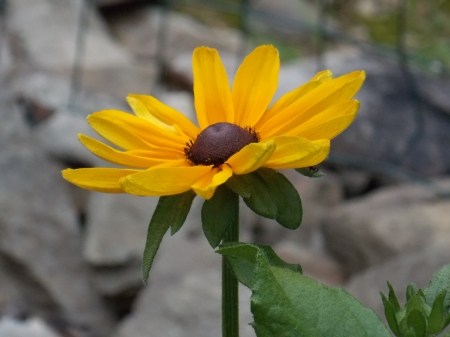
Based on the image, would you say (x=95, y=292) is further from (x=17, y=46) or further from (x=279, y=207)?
(x=279, y=207)

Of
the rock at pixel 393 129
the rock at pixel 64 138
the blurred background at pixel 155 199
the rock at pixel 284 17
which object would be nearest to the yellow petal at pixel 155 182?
the blurred background at pixel 155 199

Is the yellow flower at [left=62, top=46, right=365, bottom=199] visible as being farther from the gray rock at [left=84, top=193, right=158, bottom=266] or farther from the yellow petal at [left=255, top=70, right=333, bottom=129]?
the gray rock at [left=84, top=193, right=158, bottom=266]

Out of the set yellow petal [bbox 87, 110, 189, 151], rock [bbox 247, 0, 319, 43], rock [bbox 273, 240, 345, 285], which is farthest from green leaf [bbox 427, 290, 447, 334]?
rock [bbox 247, 0, 319, 43]

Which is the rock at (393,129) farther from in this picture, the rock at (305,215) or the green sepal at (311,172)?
the green sepal at (311,172)

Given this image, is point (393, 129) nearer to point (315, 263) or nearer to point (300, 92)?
point (315, 263)

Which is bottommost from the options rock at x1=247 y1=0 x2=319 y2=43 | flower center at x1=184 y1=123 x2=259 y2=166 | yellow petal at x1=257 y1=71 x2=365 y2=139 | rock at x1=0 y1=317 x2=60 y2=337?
rock at x1=0 y1=317 x2=60 y2=337

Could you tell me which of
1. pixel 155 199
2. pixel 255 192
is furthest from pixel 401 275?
pixel 155 199

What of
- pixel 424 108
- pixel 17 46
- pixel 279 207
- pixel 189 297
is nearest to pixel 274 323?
pixel 279 207

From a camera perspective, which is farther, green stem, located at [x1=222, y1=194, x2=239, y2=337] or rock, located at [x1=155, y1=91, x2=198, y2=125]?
rock, located at [x1=155, y1=91, x2=198, y2=125]
